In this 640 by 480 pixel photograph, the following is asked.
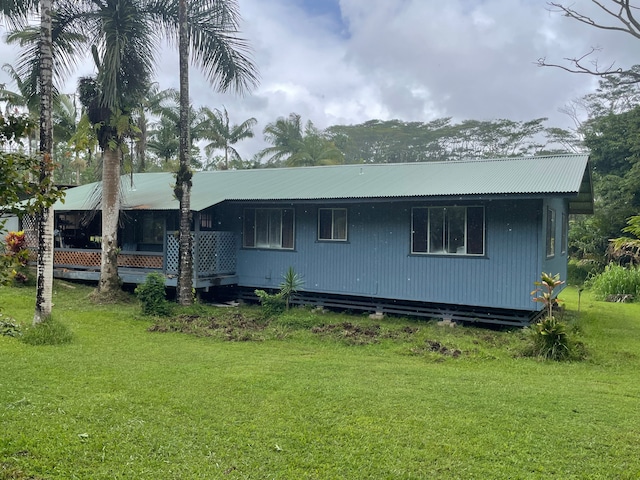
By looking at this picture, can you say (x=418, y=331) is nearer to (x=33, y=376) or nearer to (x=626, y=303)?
(x=33, y=376)

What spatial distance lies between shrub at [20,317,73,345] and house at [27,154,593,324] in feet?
15.1

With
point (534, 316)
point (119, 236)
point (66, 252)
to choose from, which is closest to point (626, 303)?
point (534, 316)

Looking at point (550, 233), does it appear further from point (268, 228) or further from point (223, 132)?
point (223, 132)

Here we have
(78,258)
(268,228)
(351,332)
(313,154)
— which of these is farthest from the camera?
(313,154)

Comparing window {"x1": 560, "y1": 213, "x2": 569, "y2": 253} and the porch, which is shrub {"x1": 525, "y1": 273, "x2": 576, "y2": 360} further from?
the porch

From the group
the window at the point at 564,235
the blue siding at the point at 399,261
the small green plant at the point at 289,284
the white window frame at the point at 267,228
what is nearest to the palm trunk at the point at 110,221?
the blue siding at the point at 399,261

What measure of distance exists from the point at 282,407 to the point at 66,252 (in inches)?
481

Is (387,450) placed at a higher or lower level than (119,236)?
lower

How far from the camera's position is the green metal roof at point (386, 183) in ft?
34.3

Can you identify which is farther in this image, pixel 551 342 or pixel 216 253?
pixel 216 253

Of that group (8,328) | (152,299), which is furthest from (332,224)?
(8,328)

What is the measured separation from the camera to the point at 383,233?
1201 centimetres

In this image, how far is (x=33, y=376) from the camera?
20.5 ft

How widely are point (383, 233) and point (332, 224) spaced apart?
1390 mm
